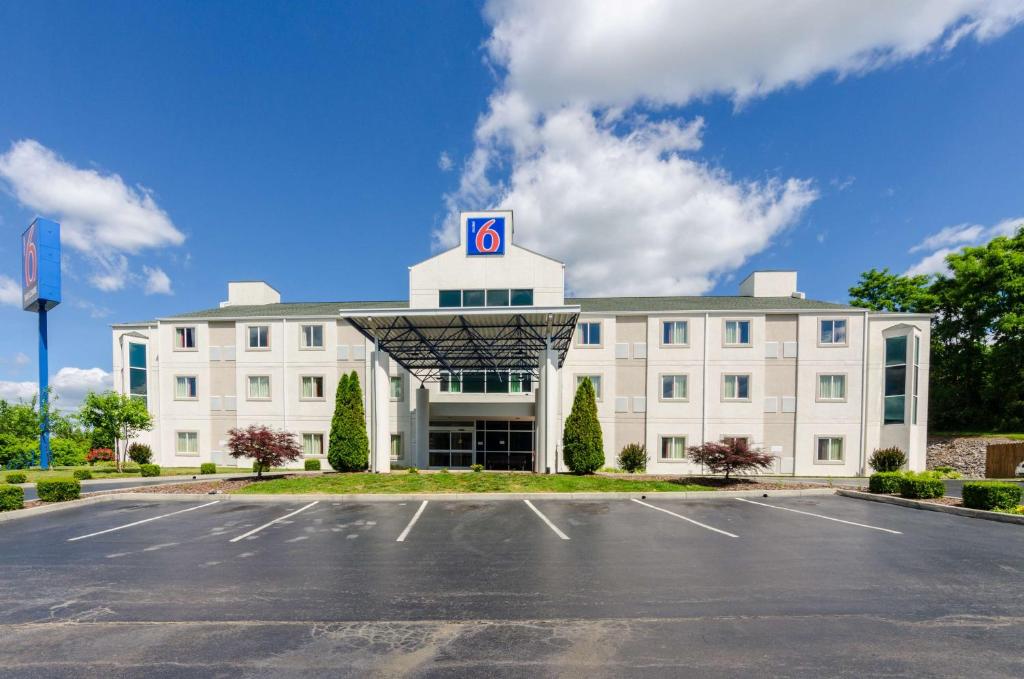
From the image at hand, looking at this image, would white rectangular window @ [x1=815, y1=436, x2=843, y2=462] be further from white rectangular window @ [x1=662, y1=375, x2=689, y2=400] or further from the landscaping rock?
the landscaping rock

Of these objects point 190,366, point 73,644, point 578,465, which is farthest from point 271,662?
point 190,366

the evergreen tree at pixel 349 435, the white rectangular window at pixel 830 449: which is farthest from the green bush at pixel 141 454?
the white rectangular window at pixel 830 449

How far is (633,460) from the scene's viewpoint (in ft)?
80.8

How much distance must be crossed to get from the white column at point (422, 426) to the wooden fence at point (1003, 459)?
118 feet

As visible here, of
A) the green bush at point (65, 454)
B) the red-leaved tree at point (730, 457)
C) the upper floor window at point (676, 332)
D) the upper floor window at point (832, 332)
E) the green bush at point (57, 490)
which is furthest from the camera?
the green bush at point (65, 454)

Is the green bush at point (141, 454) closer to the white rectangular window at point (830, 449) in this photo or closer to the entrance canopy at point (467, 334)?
the entrance canopy at point (467, 334)

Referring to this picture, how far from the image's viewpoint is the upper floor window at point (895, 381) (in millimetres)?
24719

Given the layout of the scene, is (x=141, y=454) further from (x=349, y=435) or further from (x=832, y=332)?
(x=832, y=332)

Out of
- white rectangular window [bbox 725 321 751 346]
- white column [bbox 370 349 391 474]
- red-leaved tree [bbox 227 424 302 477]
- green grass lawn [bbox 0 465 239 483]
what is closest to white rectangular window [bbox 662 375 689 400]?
white rectangular window [bbox 725 321 751 346]

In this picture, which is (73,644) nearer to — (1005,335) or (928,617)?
(928,617)

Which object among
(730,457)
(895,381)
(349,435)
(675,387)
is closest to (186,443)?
(349,435)

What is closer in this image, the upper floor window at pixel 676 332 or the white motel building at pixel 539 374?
the white motel building at pixel 539 374

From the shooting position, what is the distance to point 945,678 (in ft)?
15.2

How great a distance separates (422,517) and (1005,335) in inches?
A: 1838
